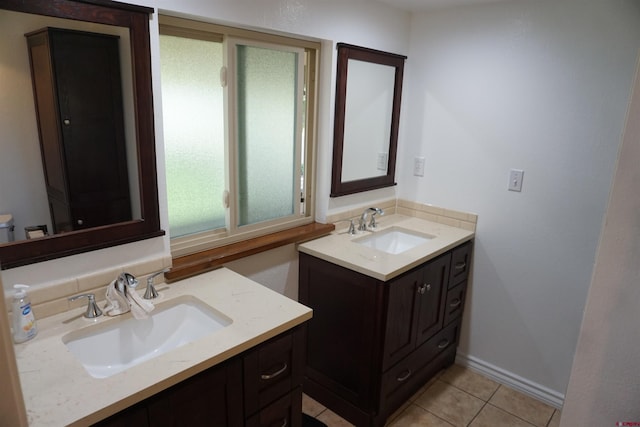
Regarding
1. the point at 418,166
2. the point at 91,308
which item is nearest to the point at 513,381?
the point at 418,166

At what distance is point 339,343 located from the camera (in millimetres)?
2123

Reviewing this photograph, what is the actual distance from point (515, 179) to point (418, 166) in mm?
611

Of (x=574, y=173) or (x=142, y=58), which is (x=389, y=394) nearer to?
(x=574, y=173)

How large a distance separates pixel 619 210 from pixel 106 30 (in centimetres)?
151

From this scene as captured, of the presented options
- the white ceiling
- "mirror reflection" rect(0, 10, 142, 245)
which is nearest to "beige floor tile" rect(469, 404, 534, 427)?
"mirror reflection" rect(0, 10, 142, 245)

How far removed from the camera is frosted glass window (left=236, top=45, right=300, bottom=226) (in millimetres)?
1953

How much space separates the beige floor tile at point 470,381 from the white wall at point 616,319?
1.87 metres

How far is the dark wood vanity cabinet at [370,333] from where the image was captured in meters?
1.97

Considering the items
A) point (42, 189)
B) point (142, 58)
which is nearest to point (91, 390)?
point (42, 189)

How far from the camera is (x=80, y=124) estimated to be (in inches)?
54.0

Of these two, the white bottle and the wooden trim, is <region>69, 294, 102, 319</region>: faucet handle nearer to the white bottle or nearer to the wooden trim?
the white bottle

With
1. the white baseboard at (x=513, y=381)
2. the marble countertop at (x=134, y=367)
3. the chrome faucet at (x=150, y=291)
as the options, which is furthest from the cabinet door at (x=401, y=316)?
the chrome faucet at (x=150, y=291)

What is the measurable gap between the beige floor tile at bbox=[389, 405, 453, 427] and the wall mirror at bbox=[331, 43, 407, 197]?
1256 mm

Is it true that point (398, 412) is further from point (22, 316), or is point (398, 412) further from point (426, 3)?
point (426, 3)
